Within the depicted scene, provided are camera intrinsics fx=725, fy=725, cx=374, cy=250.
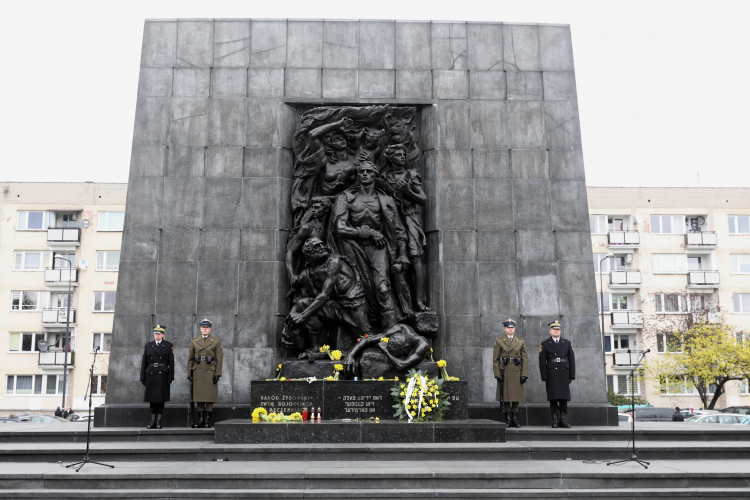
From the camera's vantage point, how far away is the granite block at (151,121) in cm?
1566

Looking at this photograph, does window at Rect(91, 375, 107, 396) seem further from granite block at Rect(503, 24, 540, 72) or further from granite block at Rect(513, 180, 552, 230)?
granite block at Rect(503, 24, 540, 72)

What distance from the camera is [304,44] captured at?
16109mm

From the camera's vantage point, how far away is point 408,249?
1527 centimetres

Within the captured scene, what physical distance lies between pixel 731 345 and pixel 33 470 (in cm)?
4032

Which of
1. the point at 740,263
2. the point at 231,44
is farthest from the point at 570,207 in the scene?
the point at 740,263

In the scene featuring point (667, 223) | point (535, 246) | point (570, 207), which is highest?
point (667, 223)

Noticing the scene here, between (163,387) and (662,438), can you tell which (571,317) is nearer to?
(662,438)

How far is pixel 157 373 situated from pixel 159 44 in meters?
7.31

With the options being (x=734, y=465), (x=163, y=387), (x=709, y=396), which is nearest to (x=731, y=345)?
(x=709, y=396)

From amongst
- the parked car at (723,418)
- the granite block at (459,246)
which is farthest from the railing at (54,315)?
the granite block at (459,246)

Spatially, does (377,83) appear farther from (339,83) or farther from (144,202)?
(144,202)

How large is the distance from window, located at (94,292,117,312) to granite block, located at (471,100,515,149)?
3750 cm

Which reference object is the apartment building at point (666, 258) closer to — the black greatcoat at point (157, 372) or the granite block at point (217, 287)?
the granite block at point (217, 287)

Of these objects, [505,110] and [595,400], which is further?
[505,110]
